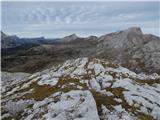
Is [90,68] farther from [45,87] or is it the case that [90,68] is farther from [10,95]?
[10,95]

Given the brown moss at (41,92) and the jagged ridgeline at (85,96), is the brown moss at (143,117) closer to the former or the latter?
the jagged ridgeline at (85,96)

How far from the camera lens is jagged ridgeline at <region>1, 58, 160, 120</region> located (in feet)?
163

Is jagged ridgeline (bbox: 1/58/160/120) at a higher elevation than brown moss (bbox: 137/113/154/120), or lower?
higher

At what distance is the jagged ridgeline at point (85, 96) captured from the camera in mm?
49544

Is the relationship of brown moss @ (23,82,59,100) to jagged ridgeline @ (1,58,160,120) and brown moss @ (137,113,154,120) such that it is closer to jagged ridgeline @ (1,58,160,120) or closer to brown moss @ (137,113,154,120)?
jagged ridgeline @ (1,58,160,120)

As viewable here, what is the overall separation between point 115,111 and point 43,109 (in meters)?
11.6

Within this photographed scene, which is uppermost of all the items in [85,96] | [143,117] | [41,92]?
[85,96]

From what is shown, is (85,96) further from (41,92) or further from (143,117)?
(41,92)

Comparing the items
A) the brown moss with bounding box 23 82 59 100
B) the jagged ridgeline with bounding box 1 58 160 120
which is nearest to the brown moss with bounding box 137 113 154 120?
the jagged ridgeline with bounding box 1 58 160 120

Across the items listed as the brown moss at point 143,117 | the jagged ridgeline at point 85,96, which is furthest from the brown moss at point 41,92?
the brown moss at point 143,117

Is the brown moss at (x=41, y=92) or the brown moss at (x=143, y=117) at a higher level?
the brown moss at (x=41, y=92)

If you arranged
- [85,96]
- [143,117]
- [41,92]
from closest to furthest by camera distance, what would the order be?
[143,117] < [85,96] < [41,92]

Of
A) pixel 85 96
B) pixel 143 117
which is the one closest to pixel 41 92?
pixel 85 96

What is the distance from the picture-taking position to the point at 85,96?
5234cm
